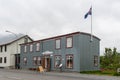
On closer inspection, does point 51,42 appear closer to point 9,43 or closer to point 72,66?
point 72,66

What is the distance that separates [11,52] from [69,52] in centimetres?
2928

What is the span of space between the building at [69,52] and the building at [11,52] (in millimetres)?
15265

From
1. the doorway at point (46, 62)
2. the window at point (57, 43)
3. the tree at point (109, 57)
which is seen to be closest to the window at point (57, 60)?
the window at point (57, 43)

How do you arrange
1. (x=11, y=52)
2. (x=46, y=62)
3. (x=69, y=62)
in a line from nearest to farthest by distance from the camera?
(x=69, y=62)
(x=46, y=62)
(x=11, y=52)

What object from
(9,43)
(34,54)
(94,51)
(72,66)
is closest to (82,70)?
(72,66)

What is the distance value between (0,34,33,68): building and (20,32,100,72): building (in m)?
15.3

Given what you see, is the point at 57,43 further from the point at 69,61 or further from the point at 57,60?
the point at 69,61

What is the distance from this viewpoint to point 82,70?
4212 cm

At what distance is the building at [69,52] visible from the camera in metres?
42.1

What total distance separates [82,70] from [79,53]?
8.84 ft

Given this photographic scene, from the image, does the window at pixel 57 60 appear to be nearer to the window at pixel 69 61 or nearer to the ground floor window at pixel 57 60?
the ground floor window at pixel 57 60

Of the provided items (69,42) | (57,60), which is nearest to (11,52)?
(57,60)

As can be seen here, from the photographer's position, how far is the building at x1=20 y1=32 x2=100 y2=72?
1658 inches

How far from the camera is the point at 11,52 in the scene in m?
69.6
